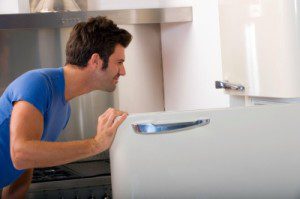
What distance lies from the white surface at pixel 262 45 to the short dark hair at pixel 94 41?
1.16ft

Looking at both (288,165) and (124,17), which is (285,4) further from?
(124,17)

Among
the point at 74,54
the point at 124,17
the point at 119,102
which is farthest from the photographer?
the point at 119,102

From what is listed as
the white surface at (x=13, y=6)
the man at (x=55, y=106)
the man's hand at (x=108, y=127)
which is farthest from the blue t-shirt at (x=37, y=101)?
the white surface at (x=13, y=6)

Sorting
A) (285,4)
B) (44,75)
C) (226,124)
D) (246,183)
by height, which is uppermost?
(285,4)

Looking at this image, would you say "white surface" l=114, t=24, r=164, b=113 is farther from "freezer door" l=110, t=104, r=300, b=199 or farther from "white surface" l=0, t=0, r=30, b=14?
"freezer door" l=110, t=104, r=300, b=199

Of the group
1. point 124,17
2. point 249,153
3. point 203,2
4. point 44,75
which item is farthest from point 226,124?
point 124,17

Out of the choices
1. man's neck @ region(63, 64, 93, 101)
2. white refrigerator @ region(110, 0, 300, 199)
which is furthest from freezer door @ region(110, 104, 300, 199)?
man's neck @ region(63, 64, 93, 101)

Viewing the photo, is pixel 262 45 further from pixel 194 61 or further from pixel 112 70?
pixel 194 61

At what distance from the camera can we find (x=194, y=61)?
8.64 ft

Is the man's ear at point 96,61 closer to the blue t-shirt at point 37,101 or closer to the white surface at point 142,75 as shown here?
the blue t-shirt at point 37,101

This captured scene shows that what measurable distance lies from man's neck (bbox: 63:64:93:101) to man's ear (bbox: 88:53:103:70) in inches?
1.3

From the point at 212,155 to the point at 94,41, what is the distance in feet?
2.30

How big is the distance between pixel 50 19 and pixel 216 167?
4.53 ft

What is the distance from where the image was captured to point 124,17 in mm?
2645
